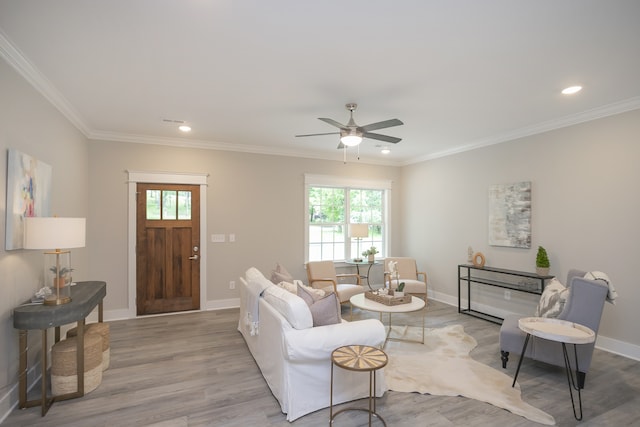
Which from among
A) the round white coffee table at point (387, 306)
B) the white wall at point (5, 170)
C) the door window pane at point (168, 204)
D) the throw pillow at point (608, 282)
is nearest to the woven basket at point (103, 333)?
the white wall at point (5, 170)

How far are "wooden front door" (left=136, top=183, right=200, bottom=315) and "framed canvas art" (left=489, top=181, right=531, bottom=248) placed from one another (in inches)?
179

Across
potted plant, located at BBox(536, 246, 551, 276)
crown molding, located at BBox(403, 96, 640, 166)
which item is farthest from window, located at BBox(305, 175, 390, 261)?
potted plant, located at BBox(536, 246, 551, 276)

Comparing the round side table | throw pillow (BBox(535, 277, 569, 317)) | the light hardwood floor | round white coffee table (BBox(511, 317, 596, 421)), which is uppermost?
throw pillow (BBox(535, 277, 569, 317))

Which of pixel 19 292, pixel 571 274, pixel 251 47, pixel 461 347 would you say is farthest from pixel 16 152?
pixel 571 274

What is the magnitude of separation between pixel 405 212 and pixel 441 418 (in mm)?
4678

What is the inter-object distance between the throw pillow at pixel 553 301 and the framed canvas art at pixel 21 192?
4589mm

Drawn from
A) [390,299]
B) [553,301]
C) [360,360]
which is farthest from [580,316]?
[360,360]

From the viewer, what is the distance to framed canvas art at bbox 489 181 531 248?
4.45 metres

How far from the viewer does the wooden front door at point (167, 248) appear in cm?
487

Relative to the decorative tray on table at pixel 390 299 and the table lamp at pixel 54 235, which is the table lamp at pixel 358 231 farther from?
the table lamp at pixel 54 235

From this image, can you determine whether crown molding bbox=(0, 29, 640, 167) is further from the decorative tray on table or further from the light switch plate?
the decorative tray on table

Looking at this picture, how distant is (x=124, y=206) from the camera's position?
4781 millimetres

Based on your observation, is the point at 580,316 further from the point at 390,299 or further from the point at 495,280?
the point at 495,280

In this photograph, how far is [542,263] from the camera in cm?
409
